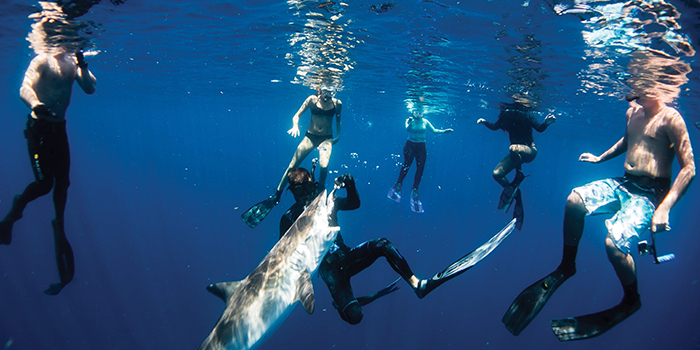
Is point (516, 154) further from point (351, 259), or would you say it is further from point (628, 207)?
point (351, 259)

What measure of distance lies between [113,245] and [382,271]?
77.5 ft

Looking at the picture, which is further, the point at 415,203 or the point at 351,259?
the point at 415,203

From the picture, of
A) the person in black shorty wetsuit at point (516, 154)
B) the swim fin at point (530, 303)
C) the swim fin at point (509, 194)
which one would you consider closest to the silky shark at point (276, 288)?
the swim fin at point (530, 303)

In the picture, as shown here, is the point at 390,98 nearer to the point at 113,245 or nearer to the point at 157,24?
the point at 157,24

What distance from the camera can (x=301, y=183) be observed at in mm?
4621

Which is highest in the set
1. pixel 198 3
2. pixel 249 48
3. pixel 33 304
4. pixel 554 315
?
pixel 198 3

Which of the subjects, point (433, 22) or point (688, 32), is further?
point (433, 22)

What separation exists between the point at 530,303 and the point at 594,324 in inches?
28.4

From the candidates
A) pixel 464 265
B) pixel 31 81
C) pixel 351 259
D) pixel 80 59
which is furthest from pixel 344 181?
pixel 31 81

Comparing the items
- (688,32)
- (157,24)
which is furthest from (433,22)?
(157,24)

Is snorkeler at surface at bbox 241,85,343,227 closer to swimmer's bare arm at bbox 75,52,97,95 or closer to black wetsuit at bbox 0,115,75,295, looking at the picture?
swimmer's bare arm at bbox 75,52,97,95

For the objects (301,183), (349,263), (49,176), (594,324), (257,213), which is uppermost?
(301,183)

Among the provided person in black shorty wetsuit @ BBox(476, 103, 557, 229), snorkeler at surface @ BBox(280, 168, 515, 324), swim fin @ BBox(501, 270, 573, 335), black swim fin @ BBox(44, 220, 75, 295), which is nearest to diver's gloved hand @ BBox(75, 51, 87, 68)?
black swim fin @ BBox(44, 220, 75, 295)

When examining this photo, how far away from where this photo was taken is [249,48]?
1302 centimetres
